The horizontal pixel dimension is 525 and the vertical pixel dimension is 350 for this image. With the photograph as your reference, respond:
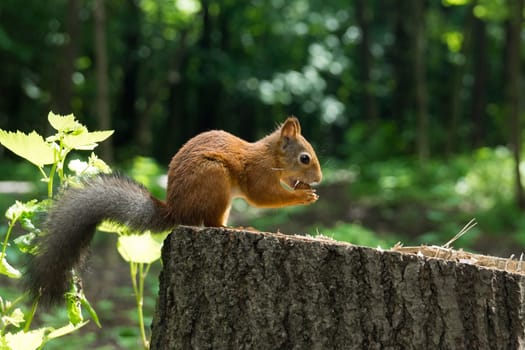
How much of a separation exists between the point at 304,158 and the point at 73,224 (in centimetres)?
91

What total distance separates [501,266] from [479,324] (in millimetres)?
302

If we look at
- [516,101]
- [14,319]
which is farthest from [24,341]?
[516,101]

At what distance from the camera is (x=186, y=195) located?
Answer: 2.20 m

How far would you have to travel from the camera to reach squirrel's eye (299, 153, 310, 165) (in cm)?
257

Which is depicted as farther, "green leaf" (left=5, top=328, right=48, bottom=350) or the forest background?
the forest background

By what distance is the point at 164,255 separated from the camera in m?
2.08

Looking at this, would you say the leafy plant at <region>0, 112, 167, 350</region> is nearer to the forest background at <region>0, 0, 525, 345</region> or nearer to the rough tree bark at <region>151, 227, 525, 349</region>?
the rough tree bark at <region>151, 227, 525, 349</region>

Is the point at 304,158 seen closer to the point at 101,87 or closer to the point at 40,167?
the point at 40,167

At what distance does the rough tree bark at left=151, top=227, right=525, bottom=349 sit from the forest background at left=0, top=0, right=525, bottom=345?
9.75ft

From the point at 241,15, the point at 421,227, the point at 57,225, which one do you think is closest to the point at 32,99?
the point at 241,15

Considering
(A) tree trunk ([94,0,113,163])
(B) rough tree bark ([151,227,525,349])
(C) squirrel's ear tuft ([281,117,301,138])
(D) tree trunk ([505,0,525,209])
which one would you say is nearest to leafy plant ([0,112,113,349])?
(B) rough tree bark ([151,227,525,349])

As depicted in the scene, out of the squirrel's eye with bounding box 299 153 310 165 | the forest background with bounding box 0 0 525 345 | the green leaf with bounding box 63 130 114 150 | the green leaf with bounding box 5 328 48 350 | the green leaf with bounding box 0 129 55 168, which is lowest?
the green leaf with bounding box 5 328 48 350

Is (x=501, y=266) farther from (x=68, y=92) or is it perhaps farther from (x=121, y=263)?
(x=68, y=92)

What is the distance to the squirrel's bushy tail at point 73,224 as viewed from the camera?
2020 millimetres
